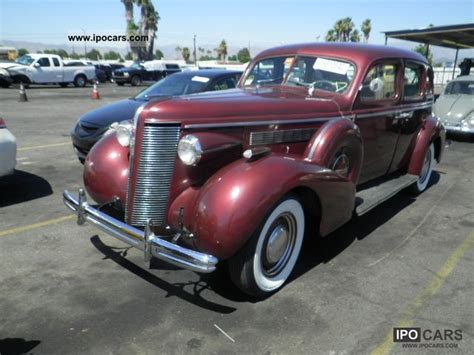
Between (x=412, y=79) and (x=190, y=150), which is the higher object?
(x=412, y=79)

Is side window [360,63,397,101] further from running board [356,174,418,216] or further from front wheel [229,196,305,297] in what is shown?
front wheel [229,196,305,297]

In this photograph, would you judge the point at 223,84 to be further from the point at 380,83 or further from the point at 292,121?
the point at 292,121

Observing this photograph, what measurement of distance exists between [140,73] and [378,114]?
82.4 ft

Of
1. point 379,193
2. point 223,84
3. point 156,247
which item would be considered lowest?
point 379,193

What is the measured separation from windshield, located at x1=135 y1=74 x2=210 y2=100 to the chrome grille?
430 centimetres

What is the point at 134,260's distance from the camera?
372cm

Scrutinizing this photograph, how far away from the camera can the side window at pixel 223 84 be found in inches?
284

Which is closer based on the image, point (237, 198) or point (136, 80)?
point (237, 198)

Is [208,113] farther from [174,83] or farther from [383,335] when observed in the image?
[174,83]

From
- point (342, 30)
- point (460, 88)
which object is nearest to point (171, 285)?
point (460, 88)

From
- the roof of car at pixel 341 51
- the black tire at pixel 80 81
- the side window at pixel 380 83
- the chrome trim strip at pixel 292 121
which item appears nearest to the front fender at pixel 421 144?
the chrome trim strip at pixel 292 121

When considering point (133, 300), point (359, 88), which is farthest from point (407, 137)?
point (133, 300)

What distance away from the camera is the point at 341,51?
14.8ft

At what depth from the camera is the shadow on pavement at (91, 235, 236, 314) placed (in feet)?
10.1
